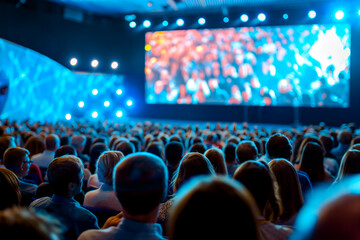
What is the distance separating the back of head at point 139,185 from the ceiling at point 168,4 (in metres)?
12.9

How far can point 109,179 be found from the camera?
285 cm

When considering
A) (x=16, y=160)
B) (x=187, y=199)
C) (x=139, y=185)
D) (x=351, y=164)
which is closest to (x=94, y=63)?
(x=16, y=160)

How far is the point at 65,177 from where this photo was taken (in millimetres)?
2189

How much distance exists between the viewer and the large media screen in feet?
43.8

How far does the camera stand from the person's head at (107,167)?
9.38ft

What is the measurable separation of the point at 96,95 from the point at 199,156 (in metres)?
14.1

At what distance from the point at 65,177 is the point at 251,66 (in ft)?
42.1

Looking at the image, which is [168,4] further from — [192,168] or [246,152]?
[192,168]

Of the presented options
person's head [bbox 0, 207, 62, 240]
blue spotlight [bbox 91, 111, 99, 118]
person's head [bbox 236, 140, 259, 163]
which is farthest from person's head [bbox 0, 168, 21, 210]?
blue spotlight [bbox 91, 111, 99, 118]

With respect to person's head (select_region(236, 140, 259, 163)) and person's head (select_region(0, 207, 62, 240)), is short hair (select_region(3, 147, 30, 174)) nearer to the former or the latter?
person's head (select_region(236, 140, 259, 163))

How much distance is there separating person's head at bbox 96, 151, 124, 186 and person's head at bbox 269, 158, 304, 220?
123cm

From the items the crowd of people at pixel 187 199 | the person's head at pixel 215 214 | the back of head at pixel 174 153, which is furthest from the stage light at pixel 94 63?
the person's head at pixel 215 214

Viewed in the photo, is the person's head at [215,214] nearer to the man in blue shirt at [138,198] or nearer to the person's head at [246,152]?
the man in blue shirt at [138,198]

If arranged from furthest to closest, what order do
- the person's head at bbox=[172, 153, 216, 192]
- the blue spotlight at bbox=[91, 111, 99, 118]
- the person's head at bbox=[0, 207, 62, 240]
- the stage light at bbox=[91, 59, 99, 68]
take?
1. the stage light at bbox=[91, 59, 99, 68]
2. the blue spotlight at bbox=[91, 111, 99, 118]
3. the person's head at bbox=[172, 153, 216, 192]
4. the person's head at bbox=[0, 207, 62, 240]
